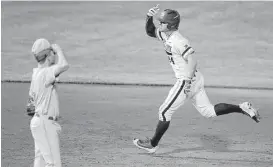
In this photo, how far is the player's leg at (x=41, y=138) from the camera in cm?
344

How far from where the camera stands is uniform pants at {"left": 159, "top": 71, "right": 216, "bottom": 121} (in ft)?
14.8

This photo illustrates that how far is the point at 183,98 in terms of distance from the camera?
14.9 ft

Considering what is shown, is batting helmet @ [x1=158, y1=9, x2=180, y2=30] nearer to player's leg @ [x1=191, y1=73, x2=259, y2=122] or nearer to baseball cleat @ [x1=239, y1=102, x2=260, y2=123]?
player's leg @ [x1=191, y1=73, x2=259, y2=122]

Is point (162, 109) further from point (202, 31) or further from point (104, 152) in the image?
point (202, 31)

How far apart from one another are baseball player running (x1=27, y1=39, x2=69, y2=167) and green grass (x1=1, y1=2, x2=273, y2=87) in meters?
5.28

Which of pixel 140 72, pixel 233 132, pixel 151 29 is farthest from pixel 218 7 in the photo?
pixel 151 29

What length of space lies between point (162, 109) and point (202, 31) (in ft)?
17.7

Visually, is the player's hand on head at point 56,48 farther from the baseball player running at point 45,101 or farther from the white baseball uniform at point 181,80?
the white baseball uniform at point 181,80

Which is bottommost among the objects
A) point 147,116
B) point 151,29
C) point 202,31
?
point 147,116

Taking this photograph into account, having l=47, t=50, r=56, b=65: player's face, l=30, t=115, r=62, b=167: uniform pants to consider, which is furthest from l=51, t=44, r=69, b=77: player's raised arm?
l=30, t=115, r=62, b=167: uniform pants

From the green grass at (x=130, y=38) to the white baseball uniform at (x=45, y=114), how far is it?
5283 mm

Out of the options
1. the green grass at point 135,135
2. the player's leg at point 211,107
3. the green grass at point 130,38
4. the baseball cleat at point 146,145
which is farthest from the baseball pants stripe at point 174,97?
the green grass at point 130,38

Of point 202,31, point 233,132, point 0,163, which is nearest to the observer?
point 0,163

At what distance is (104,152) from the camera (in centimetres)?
490
